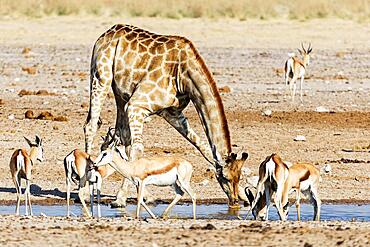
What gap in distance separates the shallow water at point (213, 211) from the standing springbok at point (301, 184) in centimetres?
34

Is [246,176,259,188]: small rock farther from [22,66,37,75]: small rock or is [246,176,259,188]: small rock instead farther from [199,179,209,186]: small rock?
[22,66,37,75]: small rock

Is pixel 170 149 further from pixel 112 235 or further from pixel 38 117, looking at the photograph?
pixel 112 235

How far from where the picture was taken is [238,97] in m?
25.3

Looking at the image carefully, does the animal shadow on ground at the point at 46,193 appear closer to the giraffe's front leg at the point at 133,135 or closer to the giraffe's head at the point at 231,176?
the giraffe's front leg at the point at 133,135

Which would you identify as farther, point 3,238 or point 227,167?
point 227,167

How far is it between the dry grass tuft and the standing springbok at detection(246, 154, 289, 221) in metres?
35.4

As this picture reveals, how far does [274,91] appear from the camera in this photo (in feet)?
88.4

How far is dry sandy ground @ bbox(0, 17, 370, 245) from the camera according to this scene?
667 inches

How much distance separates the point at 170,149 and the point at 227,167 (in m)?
4.56

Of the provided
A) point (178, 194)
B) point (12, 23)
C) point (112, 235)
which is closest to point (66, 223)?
point (112, 235)

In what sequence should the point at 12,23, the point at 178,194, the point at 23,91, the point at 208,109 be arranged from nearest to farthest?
the point at 178,194
the point at 208,109
the point at 23,91
the point at 12,23

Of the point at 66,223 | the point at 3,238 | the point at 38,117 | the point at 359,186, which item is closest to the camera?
the point at 3,238

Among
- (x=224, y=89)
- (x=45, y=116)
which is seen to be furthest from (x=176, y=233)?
(x=224, y=89)

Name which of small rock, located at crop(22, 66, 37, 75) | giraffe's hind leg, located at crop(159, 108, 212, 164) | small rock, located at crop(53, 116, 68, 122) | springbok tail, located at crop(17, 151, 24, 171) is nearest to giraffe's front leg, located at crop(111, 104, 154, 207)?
giraffe's hind leg, located at crop(159, 108, 212, 164)
